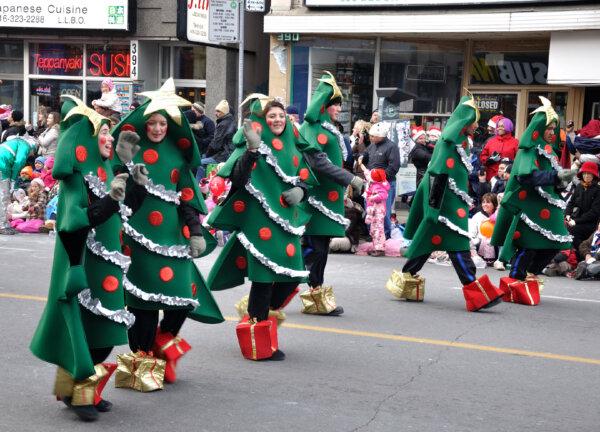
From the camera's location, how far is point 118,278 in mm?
5633

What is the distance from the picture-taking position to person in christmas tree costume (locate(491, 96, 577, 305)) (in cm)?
934

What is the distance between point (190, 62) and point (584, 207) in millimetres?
11553

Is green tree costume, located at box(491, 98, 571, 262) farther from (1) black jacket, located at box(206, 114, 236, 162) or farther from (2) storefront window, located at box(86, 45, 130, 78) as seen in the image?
(2) storefront window, located at box(86, 45, 130, 78)

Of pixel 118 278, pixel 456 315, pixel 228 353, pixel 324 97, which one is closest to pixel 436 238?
pixel 456 315

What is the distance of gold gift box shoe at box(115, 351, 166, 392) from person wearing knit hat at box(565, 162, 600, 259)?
296 inches

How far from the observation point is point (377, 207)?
44.2 ft

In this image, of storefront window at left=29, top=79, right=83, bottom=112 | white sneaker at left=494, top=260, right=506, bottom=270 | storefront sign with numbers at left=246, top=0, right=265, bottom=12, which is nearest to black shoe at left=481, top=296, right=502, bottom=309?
white sneaker at left=494, top=260, right=506, bottom=270

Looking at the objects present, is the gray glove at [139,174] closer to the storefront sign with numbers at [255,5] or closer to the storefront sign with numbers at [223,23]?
the storefront sign with numbers at [223,23]

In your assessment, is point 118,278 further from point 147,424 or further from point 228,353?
point 228,353

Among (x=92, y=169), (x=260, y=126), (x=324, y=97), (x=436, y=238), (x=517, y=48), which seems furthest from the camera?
(x=517, y=48)

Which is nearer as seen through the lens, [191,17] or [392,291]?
[392,291]

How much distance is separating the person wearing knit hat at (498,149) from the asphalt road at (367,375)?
4.54 m

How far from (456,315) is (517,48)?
31.7 ft

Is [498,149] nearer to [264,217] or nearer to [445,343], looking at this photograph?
[445,343]
